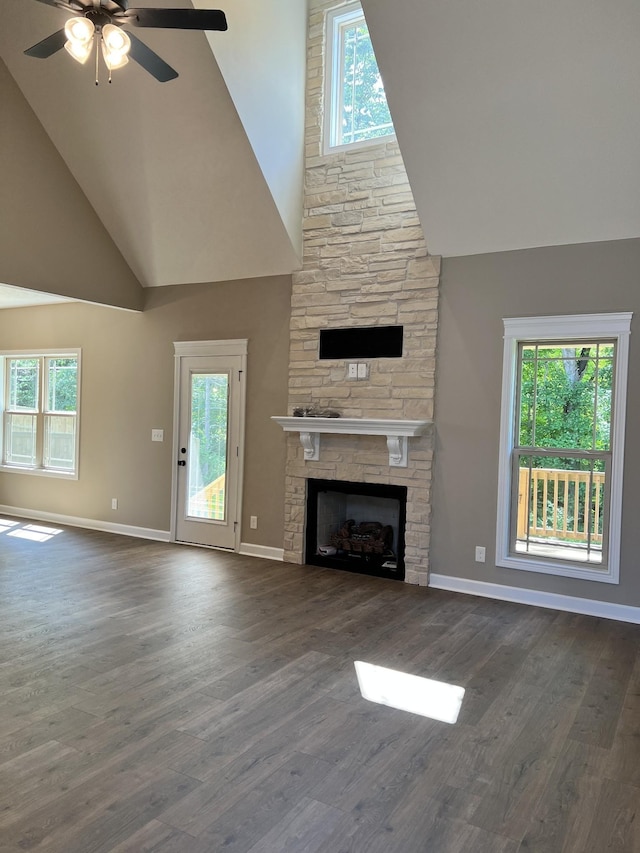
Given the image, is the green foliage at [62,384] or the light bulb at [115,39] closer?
→ the light bulb at [115,39]

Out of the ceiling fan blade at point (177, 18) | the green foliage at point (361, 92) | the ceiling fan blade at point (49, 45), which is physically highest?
the green foliage at point (361, 92)

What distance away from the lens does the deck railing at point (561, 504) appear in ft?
15.7

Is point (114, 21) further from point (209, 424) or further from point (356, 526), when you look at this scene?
point (356, 526)

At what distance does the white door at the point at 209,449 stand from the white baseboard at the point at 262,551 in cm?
10

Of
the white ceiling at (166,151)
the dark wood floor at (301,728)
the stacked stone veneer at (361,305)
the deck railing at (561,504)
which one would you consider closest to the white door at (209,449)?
the stacked stone veneer at (361,305)

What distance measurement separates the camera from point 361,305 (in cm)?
562

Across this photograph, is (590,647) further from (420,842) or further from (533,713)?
(420,842)

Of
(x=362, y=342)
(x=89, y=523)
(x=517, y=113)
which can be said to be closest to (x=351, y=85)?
(x=517, y=113)

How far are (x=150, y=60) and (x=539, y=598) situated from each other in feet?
14.6

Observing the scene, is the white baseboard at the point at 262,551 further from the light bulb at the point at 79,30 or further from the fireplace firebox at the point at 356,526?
the light bulb at the point at 79,30

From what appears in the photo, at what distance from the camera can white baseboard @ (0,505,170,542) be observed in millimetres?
6945

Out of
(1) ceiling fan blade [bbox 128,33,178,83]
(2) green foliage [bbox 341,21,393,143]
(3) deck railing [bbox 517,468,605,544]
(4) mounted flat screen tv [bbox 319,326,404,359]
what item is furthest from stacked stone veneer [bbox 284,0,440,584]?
(1) ceiling fan blade [bbox 128,33,178,83]

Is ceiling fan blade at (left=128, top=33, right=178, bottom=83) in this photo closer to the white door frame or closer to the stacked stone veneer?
the stacked stone veneer

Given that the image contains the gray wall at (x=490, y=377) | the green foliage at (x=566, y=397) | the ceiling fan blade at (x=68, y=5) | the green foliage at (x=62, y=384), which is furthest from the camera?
the green foliage at (x=62, y=384)
